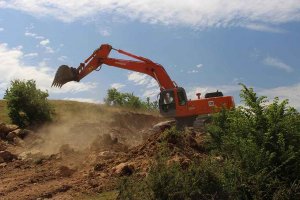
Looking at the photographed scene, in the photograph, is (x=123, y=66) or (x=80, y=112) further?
(x=80, y=112)

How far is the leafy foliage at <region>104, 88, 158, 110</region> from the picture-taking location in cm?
5916

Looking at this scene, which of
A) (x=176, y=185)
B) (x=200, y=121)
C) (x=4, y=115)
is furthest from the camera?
(x=4, y=115)

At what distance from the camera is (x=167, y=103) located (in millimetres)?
26172

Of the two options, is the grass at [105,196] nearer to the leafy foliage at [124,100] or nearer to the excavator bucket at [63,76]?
the excavator bucket at [63,76]

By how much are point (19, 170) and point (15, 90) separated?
16.8m

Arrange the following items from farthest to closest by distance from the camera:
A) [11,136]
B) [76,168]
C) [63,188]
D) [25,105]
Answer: [25,105], [11,136], [76,168], [63,188]

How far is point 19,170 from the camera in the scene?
20.2 metres

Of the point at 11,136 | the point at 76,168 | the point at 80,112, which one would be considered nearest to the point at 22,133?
the point at 11,136

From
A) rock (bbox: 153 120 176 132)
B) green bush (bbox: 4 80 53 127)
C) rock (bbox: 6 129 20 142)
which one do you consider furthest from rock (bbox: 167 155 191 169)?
green bush (bbox: 4 80 53 127)

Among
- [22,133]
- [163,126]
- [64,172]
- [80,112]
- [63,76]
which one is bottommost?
[64,172]

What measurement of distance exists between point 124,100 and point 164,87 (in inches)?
1393

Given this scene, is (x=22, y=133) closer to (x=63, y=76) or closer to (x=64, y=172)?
(x=63, y=76)

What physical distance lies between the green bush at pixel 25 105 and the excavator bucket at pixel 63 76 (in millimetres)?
9972

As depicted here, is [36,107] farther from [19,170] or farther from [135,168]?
[135,168]
